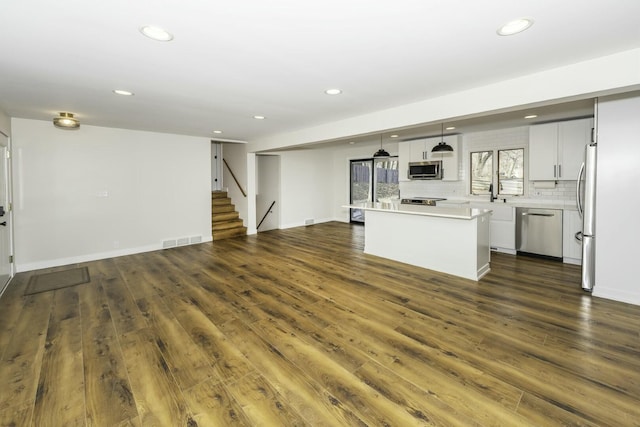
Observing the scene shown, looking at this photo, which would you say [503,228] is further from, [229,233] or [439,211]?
[229,233]

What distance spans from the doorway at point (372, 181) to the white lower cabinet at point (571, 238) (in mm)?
4093

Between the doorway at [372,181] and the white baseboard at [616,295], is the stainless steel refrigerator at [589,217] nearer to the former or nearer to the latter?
the white baseboard at [616,295]

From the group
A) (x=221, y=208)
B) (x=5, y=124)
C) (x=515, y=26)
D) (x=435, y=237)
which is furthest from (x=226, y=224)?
(x=515, y=26)

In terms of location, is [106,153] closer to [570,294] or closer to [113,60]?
[113,60]

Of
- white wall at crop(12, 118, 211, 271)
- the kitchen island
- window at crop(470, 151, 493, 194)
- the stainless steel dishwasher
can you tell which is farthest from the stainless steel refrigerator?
white wall at crop(12, 118, 211, 271)

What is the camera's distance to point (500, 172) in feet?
20.4

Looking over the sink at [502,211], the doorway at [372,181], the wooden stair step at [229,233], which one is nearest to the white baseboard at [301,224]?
the doorway at [372,181]

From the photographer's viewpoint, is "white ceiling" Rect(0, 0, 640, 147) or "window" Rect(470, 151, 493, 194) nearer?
"white ceiling" Rect(0, 0, 640, 147)

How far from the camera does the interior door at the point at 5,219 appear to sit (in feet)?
13.7

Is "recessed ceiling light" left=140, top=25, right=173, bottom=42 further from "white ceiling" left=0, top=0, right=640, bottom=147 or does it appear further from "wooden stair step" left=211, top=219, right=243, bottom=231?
"wooden stair step" left=211, top=219, right=243, bottom=231

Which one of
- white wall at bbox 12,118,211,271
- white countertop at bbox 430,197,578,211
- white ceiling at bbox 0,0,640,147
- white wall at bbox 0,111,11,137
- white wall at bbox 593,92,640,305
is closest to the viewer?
white ceiling at bbox 0,0,640,147

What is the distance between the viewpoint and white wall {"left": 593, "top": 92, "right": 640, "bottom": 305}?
3.31 m

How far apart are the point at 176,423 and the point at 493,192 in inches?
259

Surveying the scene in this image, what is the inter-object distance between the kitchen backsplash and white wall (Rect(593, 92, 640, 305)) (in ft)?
7.23
